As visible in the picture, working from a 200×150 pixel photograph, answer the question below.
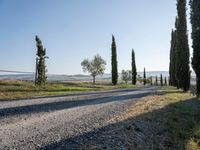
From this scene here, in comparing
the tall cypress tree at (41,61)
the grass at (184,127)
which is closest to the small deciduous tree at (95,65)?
the tall cypress tree at (41,61)

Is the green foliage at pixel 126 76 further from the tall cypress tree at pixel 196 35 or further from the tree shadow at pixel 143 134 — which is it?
the tree shadow at pixel 143 134

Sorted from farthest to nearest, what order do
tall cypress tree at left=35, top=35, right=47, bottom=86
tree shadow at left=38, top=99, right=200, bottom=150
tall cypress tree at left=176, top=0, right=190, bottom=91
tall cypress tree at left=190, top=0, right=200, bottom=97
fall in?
tall cypress tree at left=35, top=35, right=47, bottom=86
tall cypress tree at left=176, top=0, right=190, bottom=91
tall cypress tree at left=190, top=0, right=200, bottom=97
tree shadow at left=38, top=99, right=200, bottom=150

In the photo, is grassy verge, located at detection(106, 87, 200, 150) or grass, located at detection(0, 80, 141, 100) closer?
grassy verge, located at detection(106, 87, 200, 150)

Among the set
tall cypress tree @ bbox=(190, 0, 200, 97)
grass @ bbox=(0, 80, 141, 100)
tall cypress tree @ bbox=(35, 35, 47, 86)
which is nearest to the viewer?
grass @ bbox=(0, 80, 141, 100)

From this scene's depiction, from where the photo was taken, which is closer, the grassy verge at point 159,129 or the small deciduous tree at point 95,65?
the grassy verge at point 159,129

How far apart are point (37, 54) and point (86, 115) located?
35594mm

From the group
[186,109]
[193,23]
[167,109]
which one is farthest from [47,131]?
[193,23]

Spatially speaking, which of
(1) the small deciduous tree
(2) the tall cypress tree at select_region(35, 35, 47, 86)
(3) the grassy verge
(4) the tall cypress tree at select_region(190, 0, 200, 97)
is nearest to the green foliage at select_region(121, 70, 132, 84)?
(1) the small deciduous tree

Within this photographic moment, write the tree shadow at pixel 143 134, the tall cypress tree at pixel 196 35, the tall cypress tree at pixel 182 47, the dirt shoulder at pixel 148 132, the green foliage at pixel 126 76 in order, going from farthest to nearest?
1. the green foliage at pixel 126 76
2. the tall cypress tree at pixel 182 47
3. the tall cypress tree at pixel 196 35
4. the dirt shoulder at pixel 148 132
5. the tree shadow at pixel 143 134

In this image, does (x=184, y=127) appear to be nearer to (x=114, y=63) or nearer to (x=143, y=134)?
(x=143, y=134)

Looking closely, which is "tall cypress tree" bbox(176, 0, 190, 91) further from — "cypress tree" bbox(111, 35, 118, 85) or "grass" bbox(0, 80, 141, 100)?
"cypress tree" bbox(111, 35, 118, 85)

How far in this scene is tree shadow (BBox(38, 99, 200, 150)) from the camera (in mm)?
9555

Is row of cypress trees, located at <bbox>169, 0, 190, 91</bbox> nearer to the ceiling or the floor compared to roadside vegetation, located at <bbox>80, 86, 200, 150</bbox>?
nearer to the ceiling

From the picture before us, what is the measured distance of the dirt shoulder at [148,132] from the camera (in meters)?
10.1
